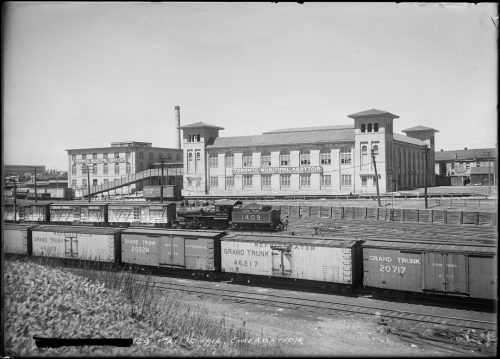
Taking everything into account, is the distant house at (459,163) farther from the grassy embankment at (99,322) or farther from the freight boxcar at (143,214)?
the grassy embankment at (99,322)

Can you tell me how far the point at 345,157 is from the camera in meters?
59.7

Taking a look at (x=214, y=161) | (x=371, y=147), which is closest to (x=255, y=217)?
(x=371, y=147)

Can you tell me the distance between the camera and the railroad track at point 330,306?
48.9ft

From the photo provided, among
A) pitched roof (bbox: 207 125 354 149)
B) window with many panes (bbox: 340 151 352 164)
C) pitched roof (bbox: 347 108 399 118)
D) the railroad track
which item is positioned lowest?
the railroad track

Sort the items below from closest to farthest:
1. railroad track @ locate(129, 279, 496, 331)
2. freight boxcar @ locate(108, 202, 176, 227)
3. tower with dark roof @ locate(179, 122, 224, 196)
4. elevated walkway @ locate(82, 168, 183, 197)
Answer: railroad track @ locate(129, 279, 496, 331) < freight boxcar @ locate(108, 202, 176, 227) < tower with dark roof @ locate(179, 122, 224, 196) < elevated walkway @ locate(82, 168, 183, 197)

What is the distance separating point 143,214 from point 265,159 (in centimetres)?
3028

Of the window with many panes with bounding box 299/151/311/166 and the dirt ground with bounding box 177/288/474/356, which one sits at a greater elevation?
the window with many panes with bounding box 299/151/311/166

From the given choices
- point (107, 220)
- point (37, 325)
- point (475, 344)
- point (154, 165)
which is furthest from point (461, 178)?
point (37, 325)

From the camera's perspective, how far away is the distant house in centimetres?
8969

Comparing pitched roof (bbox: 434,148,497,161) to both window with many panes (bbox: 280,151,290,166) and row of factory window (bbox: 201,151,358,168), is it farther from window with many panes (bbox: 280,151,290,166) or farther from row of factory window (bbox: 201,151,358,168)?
window with many panes (bbox: 280,151,290,166)

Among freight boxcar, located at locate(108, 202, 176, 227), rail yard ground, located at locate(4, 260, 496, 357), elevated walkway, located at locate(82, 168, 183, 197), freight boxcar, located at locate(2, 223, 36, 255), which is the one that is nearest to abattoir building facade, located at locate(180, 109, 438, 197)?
elevated walkway, located at locate(82, 168, 183, 197)

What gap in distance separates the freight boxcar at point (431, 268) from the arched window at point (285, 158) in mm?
46007

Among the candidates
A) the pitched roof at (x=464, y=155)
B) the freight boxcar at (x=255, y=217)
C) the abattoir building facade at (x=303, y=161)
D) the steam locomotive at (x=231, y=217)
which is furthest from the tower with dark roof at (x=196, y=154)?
the pitched roof at (x=464, y=155)

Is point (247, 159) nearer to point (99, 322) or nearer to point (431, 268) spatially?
point (431, 268)
